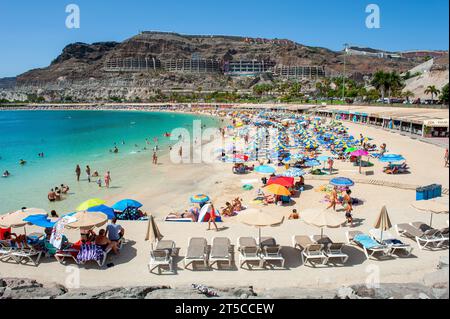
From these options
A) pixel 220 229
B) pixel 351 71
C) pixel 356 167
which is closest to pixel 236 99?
pixel 351 71

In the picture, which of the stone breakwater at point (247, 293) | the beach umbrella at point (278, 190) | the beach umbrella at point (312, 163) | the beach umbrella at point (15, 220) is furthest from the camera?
the beach umbrella at point (312, 163)

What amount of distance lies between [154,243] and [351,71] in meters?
183

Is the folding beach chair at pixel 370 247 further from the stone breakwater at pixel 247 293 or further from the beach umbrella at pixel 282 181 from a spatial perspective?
the beach umbrella at pixel 282 181

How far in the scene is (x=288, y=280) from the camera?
6891 mm

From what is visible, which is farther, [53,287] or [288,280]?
[288,280]

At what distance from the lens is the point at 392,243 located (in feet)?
25.9

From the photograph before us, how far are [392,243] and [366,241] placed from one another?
569mm

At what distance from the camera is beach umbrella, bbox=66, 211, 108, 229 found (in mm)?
7488

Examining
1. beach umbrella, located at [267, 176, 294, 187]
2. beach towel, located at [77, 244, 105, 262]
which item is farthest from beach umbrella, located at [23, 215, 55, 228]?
beach umbrella, located at [267, 176, 294, 187]

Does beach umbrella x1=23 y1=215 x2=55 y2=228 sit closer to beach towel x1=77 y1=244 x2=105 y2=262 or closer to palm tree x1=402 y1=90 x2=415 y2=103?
beach towel x1=77 y1=244 x2=105 y2=262

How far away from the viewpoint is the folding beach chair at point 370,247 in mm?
7773

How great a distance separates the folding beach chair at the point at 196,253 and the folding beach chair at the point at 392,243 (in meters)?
4.17

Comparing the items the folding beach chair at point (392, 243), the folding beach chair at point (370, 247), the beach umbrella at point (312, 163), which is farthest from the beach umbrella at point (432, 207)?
the beach umbrella at point (312, 163)
